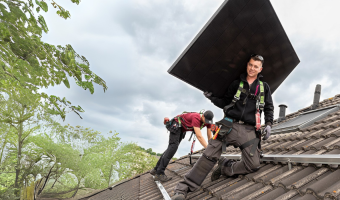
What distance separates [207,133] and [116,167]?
28921mm

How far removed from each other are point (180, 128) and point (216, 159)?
2010 mm

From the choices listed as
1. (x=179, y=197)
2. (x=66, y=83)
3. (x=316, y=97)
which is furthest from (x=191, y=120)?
(x=316, y=97)

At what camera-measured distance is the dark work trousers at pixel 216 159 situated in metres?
2.50

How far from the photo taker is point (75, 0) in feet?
17.0

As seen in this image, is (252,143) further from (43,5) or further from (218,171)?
(43,5)

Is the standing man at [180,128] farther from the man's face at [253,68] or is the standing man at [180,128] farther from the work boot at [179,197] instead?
the work boot at [179,197]

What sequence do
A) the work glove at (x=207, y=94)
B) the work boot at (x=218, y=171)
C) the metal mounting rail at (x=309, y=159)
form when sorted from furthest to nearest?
the work glove at (x=207, y=94)
the work boot at (x=218, y=171)
the metal mounting rail at (x=309, y=159)

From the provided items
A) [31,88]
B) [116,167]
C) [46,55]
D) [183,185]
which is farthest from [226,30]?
[116,167]

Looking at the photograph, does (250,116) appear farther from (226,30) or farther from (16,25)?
(16,25)

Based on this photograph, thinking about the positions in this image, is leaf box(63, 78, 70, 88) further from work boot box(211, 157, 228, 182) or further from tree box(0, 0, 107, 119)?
work boot box(211, 157, 228, 182)

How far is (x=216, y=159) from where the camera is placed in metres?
2.56

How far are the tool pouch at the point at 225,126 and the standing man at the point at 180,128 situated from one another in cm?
138

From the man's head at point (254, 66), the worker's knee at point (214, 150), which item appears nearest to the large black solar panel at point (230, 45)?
the man's head at point (254, 66)

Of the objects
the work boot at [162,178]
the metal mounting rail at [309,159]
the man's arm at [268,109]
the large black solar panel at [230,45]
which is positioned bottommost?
the metal mounting rail at [309,159]
